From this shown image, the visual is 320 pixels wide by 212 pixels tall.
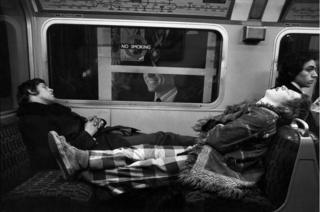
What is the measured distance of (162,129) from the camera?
2760 mm

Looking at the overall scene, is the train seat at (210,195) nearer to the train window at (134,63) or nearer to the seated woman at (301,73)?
the seated woman at (301,73)

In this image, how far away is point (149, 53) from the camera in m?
2.61

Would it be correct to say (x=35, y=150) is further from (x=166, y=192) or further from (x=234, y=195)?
(x=234, y=195)

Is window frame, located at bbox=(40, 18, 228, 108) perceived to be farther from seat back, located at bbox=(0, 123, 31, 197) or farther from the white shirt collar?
seat back, located at bbox=(0, 123, 31, 197)

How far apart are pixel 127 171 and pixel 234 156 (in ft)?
2.53

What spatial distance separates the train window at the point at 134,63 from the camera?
101 inches

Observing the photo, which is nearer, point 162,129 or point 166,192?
point 166,192

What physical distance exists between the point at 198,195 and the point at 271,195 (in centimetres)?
49

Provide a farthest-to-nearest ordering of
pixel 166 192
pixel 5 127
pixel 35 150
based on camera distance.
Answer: pixel 5 127 < pixel 35 150 < pixel 166 192

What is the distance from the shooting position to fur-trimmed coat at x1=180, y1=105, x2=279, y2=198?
5.55 ft

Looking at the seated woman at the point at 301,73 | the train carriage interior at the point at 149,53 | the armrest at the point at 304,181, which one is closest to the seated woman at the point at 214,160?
the armrest at the point at 304,181

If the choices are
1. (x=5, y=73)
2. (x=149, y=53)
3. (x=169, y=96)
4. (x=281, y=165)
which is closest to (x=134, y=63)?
(x=149, y=53)

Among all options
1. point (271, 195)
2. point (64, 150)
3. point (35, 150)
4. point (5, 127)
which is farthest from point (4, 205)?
point (271, 195)

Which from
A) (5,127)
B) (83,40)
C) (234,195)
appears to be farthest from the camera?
(83,40)
